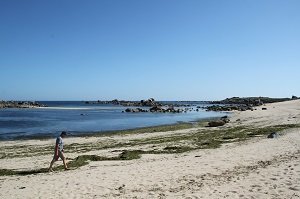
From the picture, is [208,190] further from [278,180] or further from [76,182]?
[76,182]

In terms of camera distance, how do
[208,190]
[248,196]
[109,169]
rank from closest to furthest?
[248,196] → [208,190] → [109,169]

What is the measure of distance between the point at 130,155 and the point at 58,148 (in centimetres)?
507

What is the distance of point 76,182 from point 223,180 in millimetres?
6162

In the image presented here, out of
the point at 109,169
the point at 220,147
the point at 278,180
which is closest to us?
the point at 278,180

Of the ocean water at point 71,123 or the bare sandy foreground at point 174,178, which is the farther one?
the ocean water at point 71,123

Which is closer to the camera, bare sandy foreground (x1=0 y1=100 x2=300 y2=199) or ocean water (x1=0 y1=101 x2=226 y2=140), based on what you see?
bare sandy foreground (x1=0 y1=100 x2=300 y2=199)

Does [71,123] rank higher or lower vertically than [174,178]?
lower

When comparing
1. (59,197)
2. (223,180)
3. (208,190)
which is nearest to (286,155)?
(223,180)

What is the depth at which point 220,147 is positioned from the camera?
24.6 m

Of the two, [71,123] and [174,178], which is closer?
[174,178]

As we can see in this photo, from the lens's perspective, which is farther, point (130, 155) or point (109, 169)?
point (130, 155)

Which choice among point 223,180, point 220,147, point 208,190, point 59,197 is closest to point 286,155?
point 220,147

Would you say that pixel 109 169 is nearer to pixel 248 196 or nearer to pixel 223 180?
pixel 223 180

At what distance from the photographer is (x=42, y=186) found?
1424 cm
